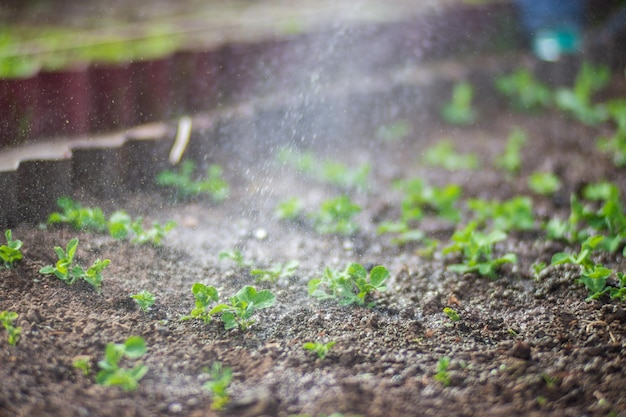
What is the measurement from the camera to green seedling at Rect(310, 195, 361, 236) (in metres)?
2.79

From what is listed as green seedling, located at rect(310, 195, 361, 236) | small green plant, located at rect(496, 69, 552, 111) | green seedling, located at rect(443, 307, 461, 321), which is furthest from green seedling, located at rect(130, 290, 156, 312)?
small green plant, located at rect(496, 69, 552, 111)

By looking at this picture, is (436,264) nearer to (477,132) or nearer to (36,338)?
(36,338)

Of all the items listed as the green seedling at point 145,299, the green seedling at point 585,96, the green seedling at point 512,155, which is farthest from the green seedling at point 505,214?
the green seedling at point 145,299

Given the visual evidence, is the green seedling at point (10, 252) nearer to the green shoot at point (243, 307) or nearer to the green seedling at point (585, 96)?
the green shoot at point (243, 307)

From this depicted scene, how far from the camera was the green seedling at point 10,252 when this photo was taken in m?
1.89

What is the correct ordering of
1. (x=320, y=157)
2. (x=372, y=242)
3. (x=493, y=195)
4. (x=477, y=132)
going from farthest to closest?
1. (x=477, y=132)
2. (x=320, y=157)
3. (x=493, y=195)
4. (x=372, y=242)

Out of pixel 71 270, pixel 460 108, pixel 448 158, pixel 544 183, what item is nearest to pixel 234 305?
pixel 71 270

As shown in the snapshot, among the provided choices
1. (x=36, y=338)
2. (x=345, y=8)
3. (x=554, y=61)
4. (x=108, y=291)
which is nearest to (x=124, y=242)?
(x=108, y=291)

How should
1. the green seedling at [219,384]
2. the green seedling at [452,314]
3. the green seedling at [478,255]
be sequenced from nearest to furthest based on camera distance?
1. the green seedling at [219,384]
2. the green seedling at [452,314]
3. the green seedling at [478,255]

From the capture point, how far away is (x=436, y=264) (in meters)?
2.48

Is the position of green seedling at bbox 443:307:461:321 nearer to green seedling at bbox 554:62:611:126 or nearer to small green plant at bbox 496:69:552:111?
green seedling at bbox 554:62:611:126

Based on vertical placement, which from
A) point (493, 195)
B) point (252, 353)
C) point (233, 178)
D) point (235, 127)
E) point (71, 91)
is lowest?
point (493, 195)

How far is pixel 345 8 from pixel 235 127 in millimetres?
2363

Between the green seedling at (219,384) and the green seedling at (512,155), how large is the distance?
2.67 m
